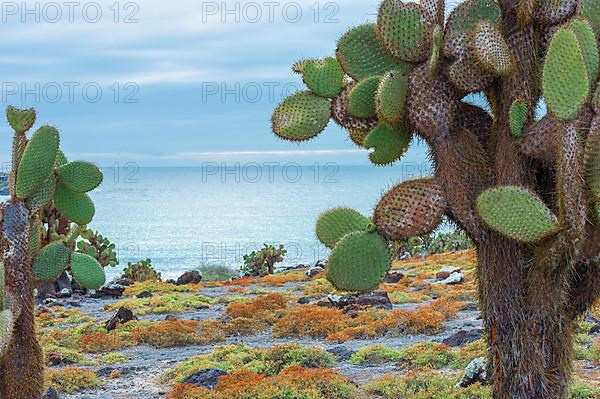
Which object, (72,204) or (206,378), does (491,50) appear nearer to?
(72,204)

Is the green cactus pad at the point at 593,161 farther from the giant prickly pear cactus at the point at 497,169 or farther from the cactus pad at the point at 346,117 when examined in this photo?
the cactus pad at the point at 346,117

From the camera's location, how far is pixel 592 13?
489 centimetres

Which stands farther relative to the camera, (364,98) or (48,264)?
(48,264)

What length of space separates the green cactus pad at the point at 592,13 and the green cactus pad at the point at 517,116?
0.75 m

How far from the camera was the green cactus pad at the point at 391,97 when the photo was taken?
471 centimetres

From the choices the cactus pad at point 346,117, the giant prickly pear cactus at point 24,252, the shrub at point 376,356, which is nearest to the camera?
the cactus pad at point 346,117

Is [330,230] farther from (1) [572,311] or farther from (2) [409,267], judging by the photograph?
(2) [409,267]

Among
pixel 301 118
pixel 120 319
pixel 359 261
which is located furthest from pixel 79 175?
pixel 120 319

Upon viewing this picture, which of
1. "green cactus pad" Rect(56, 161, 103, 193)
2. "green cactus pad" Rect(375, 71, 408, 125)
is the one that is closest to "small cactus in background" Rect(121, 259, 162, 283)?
"green cactus pad" Rect(56, 161, 103, 193)

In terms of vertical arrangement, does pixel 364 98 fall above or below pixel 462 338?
above

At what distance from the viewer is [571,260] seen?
4594 mm

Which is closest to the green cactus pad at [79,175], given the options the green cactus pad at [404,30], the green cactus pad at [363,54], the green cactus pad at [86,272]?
the green cactus pad at [86,272]

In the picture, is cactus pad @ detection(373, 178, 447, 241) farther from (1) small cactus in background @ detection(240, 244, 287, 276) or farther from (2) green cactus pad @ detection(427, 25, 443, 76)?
(1) small cactus in background @ detection(240, 244, 287, 276)

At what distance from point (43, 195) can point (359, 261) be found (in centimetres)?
281
